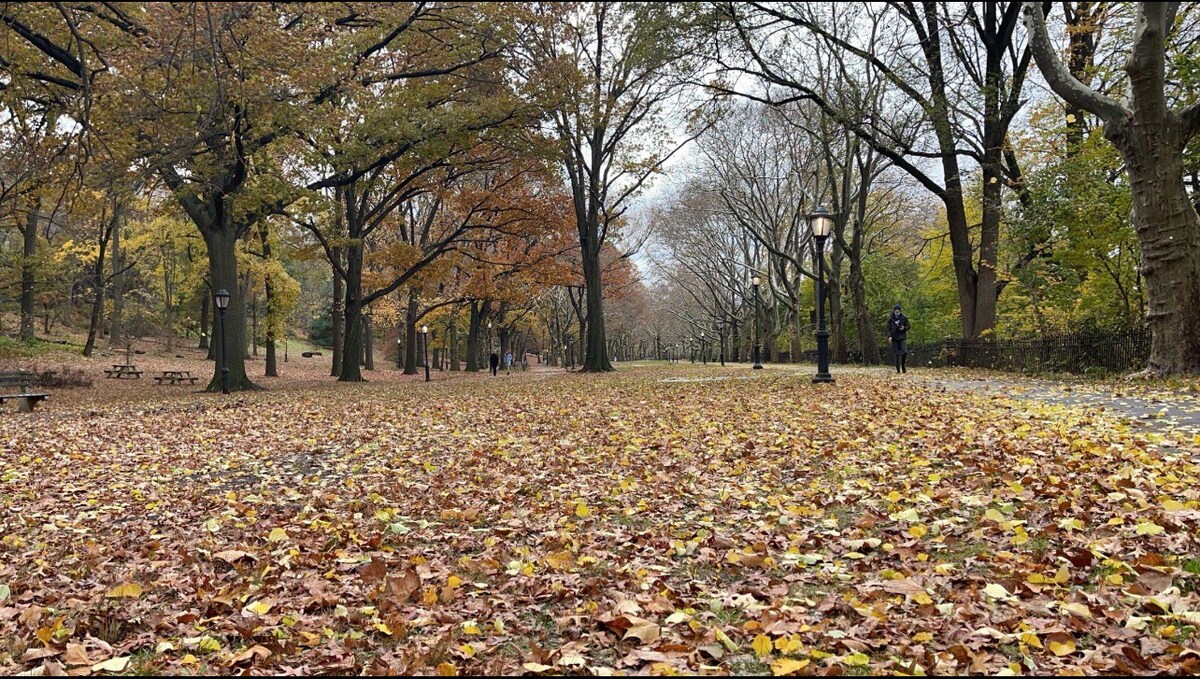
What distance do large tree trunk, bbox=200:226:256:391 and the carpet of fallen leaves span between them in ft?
32.2

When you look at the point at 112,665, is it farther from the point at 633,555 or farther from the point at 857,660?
the point at 857,660

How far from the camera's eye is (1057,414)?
6.95 m

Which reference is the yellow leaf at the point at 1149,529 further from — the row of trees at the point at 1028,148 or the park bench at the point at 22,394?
the park bench at the point at 22,394

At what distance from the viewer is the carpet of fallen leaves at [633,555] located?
2.36 m

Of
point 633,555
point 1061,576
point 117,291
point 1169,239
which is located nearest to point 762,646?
point 633,555

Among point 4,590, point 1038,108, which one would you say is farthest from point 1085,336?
point 4,590

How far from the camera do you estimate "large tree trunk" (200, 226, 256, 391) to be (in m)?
16.2

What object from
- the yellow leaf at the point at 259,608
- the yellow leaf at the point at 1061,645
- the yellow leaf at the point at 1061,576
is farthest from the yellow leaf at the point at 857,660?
the yellow leaf at the point at 259,608

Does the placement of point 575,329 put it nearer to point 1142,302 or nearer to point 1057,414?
point 1142,302

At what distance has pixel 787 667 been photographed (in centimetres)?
209

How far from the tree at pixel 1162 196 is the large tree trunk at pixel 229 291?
1804 centimetres

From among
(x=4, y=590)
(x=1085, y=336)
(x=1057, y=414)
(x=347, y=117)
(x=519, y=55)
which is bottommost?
(x=4, y=590)

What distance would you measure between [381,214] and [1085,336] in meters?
20.7

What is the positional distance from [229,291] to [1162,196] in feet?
60.6
